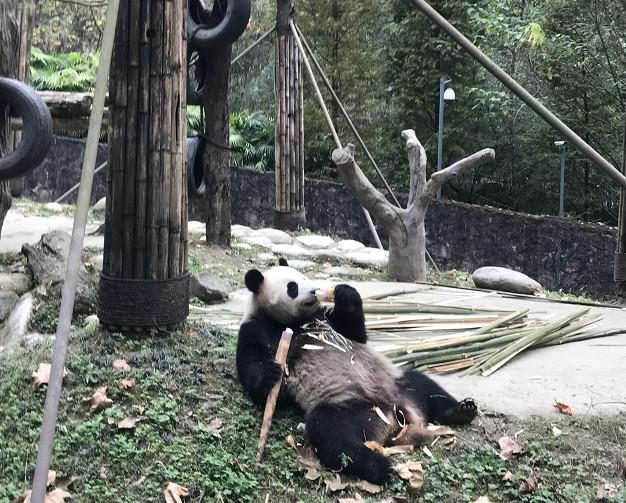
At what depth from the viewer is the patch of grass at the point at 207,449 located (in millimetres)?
2701

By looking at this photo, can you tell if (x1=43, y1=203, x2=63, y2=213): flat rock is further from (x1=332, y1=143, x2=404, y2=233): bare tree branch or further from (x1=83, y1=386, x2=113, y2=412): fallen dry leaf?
(x1=83, y1=386, x2=113, y2=412): fallen dry leaf

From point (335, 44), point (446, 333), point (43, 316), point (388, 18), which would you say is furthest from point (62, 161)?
point (446, 333)

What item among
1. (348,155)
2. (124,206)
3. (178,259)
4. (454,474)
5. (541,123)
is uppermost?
(541,123)

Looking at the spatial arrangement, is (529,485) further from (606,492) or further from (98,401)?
(98,401)

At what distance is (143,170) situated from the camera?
3.95 metres

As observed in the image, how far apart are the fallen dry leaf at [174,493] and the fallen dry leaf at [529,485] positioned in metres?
1.25

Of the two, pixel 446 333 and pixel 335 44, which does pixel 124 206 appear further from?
pixel 335 44

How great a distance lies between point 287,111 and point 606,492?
7.69 meters

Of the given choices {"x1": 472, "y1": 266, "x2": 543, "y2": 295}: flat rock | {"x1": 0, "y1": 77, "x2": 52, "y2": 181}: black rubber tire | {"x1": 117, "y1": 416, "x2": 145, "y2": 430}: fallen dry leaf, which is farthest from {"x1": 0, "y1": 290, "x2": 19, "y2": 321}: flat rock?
{"x1": 472, "y1": 266, "x2": 543, "y2": 295}: flat rock

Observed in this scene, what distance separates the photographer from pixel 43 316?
4.68 m

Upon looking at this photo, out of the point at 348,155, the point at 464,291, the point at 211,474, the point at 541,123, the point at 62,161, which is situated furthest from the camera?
the point at 62,161

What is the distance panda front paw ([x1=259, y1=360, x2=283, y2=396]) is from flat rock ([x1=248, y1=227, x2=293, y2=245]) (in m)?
6.20

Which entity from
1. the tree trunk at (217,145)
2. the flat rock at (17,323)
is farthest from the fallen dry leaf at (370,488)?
the tree trunk at (217,145)

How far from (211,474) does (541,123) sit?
13377mm
